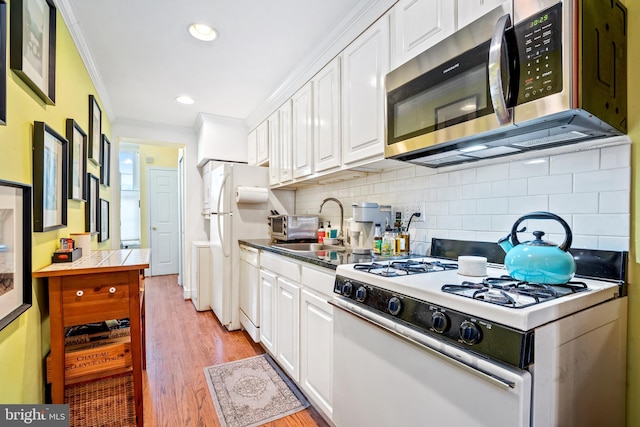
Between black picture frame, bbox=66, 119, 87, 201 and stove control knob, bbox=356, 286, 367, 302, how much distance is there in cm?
188

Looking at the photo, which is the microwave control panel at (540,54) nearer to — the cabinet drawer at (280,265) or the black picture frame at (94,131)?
the cabinet drawer at (280,265)

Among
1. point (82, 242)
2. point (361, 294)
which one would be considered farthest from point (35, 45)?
point (361, 294)

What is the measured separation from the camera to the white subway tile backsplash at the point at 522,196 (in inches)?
42.8

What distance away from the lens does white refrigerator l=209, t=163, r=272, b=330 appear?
9.87ft

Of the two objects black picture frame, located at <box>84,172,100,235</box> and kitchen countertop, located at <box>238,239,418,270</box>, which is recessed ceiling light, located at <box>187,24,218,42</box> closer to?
black picture frame, located at <box>84,172,100,235</box>

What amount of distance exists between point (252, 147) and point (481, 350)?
334 centimetres

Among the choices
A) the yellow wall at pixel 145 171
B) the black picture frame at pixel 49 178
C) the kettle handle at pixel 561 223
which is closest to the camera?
the kettle handle at pixel 561 223

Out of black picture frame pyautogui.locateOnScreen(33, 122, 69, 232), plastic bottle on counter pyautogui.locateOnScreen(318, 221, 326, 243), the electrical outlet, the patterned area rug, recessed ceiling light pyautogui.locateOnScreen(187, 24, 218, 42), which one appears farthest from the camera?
plastic bottle on counter pyautogui.locateOnScreen(318, 221, 326, 243)

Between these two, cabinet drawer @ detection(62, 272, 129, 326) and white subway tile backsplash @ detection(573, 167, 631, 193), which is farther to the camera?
cabinet drawer @ detection(62, 272, 129, 326)

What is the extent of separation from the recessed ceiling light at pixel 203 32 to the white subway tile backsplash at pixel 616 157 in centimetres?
218

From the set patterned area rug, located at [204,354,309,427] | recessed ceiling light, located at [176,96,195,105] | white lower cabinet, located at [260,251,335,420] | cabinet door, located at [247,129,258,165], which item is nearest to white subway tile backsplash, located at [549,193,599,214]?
white lower cabinet, located at [260,251,335,420]

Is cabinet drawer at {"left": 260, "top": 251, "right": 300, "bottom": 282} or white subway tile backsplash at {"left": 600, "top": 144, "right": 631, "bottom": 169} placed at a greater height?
white subway tile backsplash at {"left": 600, "top": 144, "right": 631, "bottom": 169}

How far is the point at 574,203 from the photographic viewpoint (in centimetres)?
118

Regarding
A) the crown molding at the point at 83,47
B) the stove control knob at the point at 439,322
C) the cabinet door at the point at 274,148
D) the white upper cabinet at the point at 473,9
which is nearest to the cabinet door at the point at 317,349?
the stove control knob at the point at 439,322
